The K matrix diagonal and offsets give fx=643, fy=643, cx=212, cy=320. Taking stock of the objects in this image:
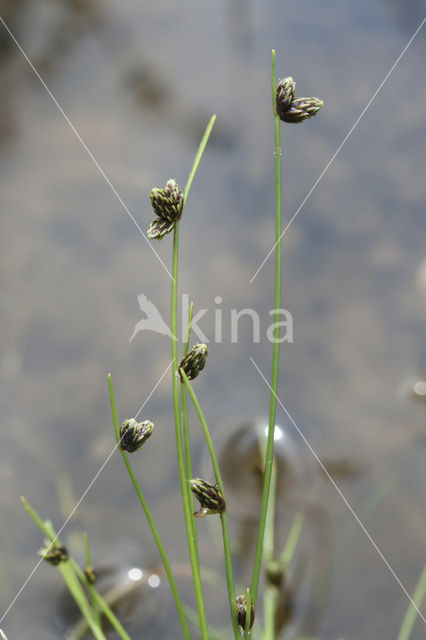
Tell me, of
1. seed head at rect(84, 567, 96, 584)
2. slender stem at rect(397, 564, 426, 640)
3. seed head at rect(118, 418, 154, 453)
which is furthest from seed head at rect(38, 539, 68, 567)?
slender stem at rect(397, 564, 426, 640)

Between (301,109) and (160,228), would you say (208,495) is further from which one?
(301,109)

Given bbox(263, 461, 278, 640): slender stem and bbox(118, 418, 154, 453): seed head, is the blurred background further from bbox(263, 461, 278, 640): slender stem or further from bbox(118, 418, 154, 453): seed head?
bbox(118, 418, 154, 453): seed head

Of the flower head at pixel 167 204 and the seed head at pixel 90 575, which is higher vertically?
the flower head at pixel 167 204

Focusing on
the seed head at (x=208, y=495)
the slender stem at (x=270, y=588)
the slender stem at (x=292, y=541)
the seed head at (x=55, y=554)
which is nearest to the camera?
the seed head at (x=208, y=495)

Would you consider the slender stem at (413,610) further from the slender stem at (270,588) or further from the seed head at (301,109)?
the seed head at (301,109)

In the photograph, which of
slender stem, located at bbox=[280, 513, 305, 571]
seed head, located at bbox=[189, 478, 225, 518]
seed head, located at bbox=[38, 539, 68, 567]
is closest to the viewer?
seed head, located at bbox=[189, 478, 225, 518]

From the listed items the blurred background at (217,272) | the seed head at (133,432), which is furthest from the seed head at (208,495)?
the blurred background at (217,272)

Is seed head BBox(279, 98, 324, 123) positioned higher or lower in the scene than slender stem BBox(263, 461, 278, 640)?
higher
